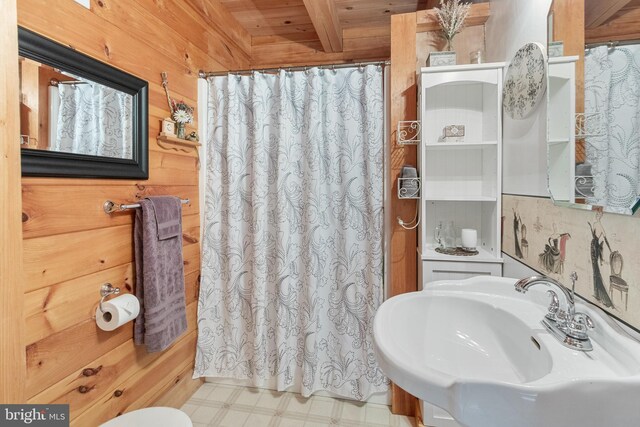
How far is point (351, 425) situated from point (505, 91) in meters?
1.94

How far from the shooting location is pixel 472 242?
1.69 m

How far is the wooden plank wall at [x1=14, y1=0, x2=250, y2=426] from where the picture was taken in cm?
110

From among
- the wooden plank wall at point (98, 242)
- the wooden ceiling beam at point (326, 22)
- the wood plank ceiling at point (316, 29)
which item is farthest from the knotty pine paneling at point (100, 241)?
the wooden ceiling beam at point (326, 22)

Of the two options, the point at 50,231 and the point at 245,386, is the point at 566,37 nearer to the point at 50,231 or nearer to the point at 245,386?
the point at 50,231

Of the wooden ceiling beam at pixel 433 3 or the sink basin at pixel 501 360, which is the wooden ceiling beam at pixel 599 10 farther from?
the wooden ceiling beam at pixel 433 3

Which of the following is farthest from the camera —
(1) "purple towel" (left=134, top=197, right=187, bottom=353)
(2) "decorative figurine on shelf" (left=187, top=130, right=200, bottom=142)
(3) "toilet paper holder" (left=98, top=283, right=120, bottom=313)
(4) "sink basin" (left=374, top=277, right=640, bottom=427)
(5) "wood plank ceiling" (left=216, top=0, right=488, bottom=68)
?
(5) "wood plank ceiling" (left=216, top=0, right=488, bottom=68)

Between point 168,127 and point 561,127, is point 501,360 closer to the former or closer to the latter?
point 561,127

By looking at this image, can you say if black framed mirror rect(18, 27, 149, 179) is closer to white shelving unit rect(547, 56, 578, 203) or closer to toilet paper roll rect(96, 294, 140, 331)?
toilet paper roll rect(96, 294, 140, 331)

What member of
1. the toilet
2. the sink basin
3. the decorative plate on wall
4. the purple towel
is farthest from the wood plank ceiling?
the toilet

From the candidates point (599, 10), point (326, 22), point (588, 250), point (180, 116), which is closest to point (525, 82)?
point (599, 10)

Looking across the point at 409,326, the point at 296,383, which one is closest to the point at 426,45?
the point at 409,326

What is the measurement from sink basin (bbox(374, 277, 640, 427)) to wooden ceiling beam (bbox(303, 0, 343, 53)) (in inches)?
67.0

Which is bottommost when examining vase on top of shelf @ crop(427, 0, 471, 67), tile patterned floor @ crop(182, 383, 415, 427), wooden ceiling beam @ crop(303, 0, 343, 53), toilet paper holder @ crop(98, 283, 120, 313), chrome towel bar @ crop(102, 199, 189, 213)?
tile patterned floor @ crop(182, 383, 415, 427)

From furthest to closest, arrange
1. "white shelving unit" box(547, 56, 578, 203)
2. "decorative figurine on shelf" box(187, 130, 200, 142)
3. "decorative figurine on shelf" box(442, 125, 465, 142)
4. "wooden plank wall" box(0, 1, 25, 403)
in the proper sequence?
"decorative figurine on shelf" box(187, 130, 200, 142) → "decorative figurine on shelf" box(442, 125, 465, 142) → "white shelving unit" box(547, 56, 578, 203) → "wooden plank wall" box(0, 1, 25, 403)
